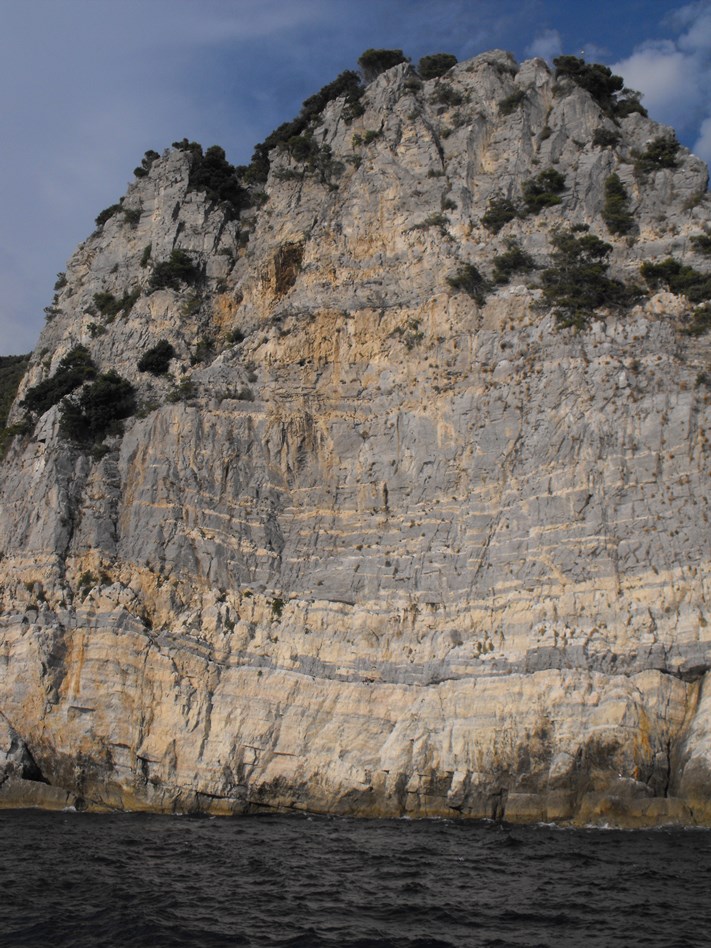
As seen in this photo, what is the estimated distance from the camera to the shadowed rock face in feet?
78.1

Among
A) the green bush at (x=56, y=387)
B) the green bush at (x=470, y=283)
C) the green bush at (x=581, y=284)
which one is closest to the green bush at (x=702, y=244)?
the green bush at (x=581, y=284)

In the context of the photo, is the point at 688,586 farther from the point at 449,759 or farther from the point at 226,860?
the point at 226,860

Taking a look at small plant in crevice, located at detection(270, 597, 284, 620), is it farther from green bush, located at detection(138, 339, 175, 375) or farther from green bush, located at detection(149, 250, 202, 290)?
green bush, located at detection(149, 250, 202, 290)

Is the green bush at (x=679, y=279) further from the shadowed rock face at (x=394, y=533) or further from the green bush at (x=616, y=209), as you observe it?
the green bush at (x=616, y=209)

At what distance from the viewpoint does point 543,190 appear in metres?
35.9

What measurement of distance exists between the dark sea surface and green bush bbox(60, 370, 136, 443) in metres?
14.8

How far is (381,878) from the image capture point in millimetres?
17422

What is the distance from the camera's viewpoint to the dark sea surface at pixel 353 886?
1394 centimetres

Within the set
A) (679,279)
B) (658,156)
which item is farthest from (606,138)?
(679,279)

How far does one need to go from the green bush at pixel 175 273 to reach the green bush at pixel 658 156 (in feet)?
64.2

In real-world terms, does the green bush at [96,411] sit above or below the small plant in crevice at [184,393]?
below

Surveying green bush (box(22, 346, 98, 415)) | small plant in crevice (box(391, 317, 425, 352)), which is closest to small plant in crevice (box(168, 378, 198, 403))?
green bush (box(22, 346, 98, 415))

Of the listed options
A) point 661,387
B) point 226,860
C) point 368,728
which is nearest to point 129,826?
point 226,860

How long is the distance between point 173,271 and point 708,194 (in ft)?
74.3
